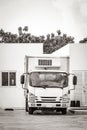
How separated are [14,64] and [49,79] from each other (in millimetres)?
8039

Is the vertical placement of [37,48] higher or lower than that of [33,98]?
higher

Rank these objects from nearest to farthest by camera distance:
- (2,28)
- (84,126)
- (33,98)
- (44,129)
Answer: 1. (44,129)
2. (84,126)
3. (33,98)
4. (2,28)

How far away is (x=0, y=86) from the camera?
37.6 meters

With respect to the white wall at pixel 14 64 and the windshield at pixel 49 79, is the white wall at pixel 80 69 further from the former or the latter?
the windshield at pixel 49 79

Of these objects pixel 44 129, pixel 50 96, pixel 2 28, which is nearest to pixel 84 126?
pixel 44 129

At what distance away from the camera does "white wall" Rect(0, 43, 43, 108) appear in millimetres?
37031

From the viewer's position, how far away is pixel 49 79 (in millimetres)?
29609

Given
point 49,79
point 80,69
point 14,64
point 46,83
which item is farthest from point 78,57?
point 46,83

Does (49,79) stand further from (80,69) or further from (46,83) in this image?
(80,69)

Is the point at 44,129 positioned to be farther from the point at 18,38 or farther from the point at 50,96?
the point at 18,38

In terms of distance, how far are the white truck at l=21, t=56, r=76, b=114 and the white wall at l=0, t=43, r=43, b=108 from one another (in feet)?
22.6

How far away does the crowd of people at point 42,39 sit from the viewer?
290ft

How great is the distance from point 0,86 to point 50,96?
9.51 m

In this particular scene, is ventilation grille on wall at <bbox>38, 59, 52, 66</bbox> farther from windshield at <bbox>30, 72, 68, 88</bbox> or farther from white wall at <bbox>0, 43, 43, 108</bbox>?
white wall at <bbox>0, 43, 43, 108</bbox>
